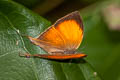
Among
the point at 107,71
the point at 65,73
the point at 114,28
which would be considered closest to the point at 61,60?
the point at 65,73

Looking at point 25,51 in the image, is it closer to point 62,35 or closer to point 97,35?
point 62,35

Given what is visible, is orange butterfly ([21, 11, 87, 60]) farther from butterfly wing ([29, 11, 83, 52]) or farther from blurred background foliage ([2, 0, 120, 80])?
blurred background foliage ([2, 0, 120, 80])

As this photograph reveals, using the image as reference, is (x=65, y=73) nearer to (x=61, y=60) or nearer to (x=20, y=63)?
(x=61, y=60)

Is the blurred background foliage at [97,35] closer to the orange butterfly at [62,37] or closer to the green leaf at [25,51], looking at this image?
the orange butterfly at [62,37]

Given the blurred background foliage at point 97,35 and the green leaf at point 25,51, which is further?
the blurred background foliage at point 97,35

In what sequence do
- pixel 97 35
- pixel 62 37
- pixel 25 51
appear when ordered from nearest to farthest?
pixel 25 51, pixel 62 37, pixel 97 35

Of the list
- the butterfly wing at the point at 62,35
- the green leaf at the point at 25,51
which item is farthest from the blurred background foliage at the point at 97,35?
the green leaf at the point at 25,51

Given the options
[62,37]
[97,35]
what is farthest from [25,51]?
[97,35]

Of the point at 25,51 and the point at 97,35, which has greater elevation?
the point at 97,35
